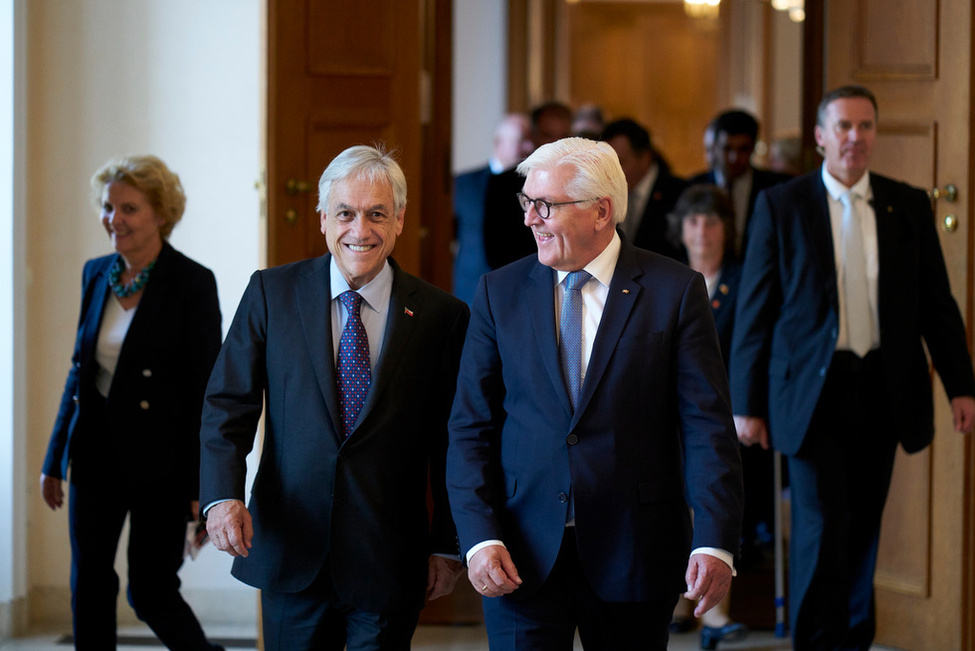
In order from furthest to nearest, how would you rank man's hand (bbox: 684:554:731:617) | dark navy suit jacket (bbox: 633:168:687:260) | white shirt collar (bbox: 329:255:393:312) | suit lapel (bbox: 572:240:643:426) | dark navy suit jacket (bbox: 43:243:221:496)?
dark navy suit jacket (bbox: 633:168:687:260)
dark navy suit jacket (bbox: 43:243:221:496)
white shirt collar (bbox: 329:255:393:312)
suit lapel (bbox: 572:240:643:426)
man's hand (bbox: 684:554:731:617)

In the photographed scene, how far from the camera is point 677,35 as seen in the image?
13.5m

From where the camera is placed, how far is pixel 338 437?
2594mm

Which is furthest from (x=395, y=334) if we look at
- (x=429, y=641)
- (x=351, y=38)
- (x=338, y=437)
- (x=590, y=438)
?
(x=429, y=641)

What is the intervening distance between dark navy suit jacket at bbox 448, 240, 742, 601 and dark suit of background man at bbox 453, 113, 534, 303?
3.67 meters

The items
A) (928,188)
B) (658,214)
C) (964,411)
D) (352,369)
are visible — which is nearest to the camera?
(352,369)

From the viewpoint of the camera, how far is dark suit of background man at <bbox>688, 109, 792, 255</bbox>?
17.0 ft

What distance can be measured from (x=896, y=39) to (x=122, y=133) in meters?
2.99

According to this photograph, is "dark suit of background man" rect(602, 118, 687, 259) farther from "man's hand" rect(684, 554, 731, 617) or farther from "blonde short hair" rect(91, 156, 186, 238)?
"man's hand" rect(684, 554, 731, 617)

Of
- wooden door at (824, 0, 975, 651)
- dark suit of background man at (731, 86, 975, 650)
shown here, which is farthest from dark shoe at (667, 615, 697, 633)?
dark suit of background man at (731, 86, 975, 650)

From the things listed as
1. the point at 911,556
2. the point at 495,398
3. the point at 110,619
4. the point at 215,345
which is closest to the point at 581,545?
the point at 495,398

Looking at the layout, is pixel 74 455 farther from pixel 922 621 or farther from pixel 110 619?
pixel 922 621

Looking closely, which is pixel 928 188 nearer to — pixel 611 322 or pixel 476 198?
pixel 611 322

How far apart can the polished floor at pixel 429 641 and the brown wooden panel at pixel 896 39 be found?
7.17 ft

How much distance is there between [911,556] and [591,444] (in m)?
2.48
